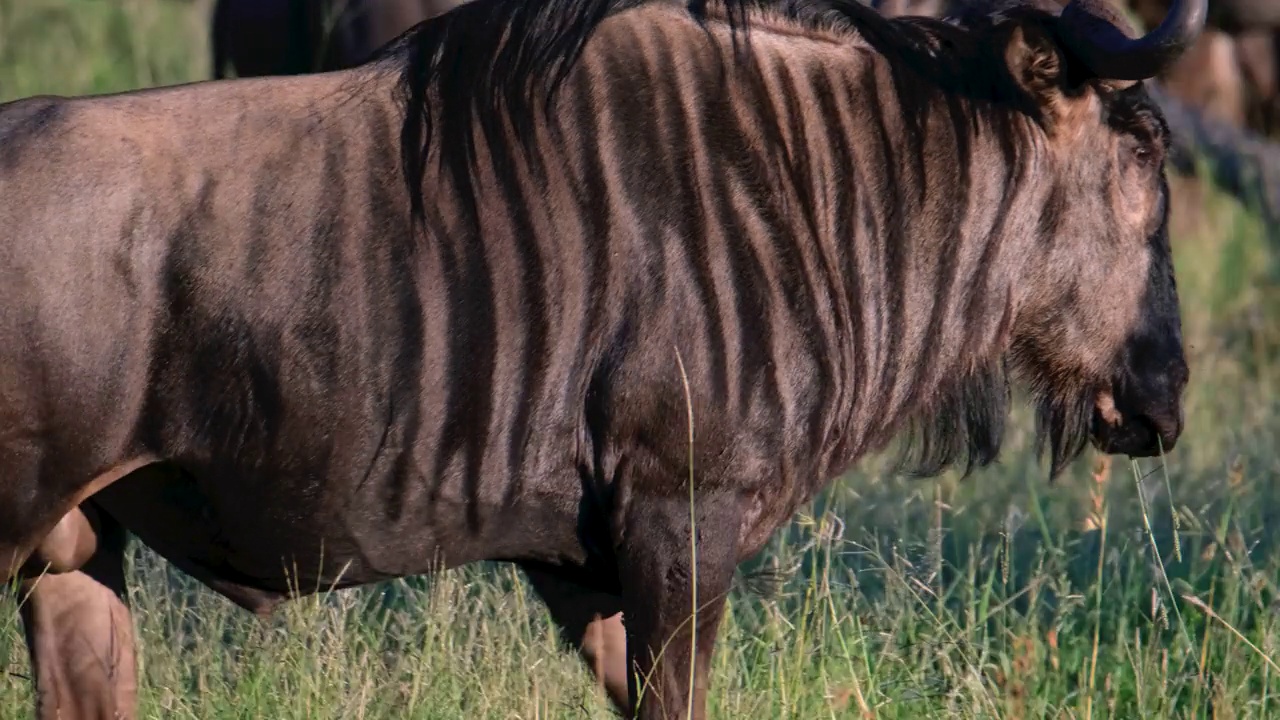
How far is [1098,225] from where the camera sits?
3178 mm

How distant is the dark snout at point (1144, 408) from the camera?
131 inches

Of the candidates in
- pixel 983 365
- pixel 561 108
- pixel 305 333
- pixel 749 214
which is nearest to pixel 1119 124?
pixel 983 365

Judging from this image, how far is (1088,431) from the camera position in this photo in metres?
3.43

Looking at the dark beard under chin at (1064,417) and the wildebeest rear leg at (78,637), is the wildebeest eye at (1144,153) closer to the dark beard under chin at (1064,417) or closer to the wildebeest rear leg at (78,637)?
the dark beard under chin at (1064,417)


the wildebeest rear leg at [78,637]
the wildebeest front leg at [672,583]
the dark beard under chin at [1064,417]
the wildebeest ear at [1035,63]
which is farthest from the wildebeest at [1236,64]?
the wildebeest rear leg at [78,637]

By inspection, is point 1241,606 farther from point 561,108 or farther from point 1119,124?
point 561,108

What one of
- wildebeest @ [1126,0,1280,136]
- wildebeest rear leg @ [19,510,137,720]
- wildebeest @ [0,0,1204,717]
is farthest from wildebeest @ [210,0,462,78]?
wildebeest @ [1126,0,1280,136]

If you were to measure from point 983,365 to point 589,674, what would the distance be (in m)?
0.96

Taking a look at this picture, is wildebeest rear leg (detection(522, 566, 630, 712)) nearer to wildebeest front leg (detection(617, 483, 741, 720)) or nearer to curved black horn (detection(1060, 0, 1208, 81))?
wildebeest front leg (detection(617, 483, 741, 720))

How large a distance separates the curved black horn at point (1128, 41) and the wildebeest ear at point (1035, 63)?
0.12 feet

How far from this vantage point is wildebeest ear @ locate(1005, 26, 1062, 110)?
3.12 meters

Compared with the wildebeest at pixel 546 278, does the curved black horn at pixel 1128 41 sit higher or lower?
higher

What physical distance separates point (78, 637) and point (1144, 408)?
1.95 metres

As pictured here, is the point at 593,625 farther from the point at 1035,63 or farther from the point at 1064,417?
the point at 1035,63
